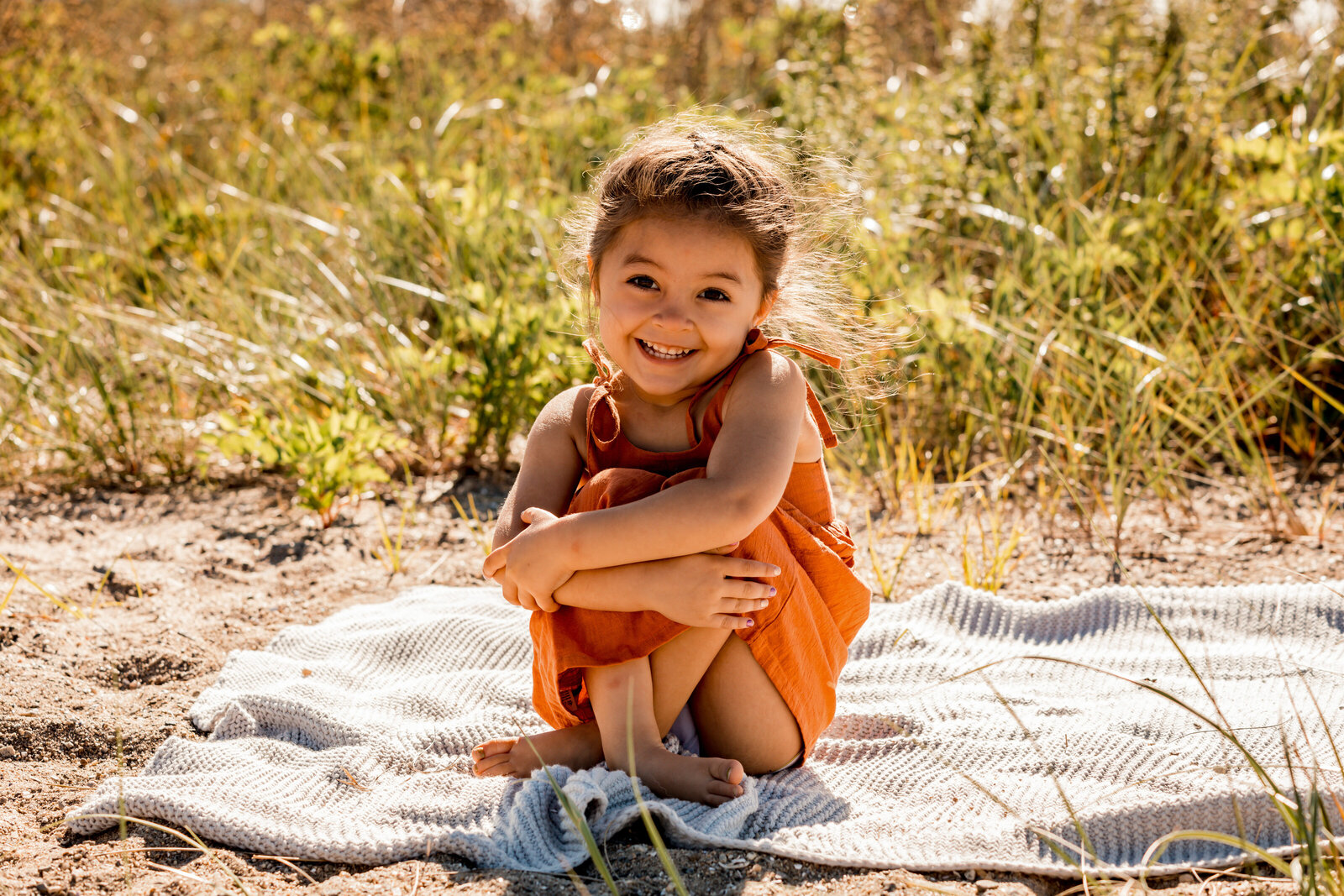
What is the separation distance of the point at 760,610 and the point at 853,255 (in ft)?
6.25

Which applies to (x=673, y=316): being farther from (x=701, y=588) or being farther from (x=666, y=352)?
(x=701, y=588)

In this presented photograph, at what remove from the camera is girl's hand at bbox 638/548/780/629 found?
1.68 meters

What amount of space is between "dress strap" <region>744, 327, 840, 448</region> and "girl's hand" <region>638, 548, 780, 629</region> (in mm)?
368

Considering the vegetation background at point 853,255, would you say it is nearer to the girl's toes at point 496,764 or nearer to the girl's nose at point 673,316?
the girl's nose at point 673,316

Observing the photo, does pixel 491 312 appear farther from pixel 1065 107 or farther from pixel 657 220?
pixel 1065 107

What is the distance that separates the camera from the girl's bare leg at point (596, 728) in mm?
1762

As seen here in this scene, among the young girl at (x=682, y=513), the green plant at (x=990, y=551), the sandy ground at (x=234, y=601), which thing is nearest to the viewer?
the sandy ground at (x=234, y=601)

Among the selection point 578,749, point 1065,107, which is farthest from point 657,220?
point 1065,107

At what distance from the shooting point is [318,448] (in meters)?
3.03

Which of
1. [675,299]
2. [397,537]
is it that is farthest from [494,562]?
[397,537]

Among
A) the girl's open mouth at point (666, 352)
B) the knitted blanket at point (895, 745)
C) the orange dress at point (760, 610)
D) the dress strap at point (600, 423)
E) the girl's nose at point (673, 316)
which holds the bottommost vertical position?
the knitted blanket at point (895, 745)

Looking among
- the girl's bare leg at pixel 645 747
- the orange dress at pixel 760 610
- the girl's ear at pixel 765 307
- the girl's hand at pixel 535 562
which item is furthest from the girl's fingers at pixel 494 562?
the girl's ear at pixel 765 307

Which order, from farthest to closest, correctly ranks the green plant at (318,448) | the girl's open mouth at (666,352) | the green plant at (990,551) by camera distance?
the green plant at (318,448), the green plant at (990,551), the girl's open mouth at (666,352)

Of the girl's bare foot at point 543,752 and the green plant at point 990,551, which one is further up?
the green plant at point 990,551
